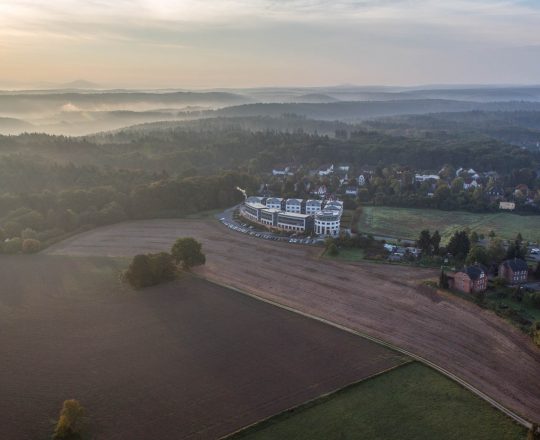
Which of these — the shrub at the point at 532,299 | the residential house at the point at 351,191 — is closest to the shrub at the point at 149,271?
the shrub at the point at 532,299

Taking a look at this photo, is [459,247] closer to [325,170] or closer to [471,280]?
[471,280]

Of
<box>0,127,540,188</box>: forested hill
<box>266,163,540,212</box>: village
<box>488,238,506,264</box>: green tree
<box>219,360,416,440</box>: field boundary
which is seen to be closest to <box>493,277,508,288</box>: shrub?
<box>488,238,506,264</box>: green tree

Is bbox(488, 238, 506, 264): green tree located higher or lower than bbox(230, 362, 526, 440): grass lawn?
higher

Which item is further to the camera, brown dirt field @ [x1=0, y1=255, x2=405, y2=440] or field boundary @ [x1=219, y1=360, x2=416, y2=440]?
brown dirt field @ [x1=0, y1=255, x2=405, y2=440]

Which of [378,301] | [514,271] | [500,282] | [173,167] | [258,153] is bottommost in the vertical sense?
[378,301]

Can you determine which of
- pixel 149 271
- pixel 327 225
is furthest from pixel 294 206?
pixel 149 271

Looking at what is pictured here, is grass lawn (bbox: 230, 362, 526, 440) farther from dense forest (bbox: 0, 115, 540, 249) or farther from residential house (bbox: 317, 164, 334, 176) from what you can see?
residential house (bbox: 317, 164, 334, 176)
